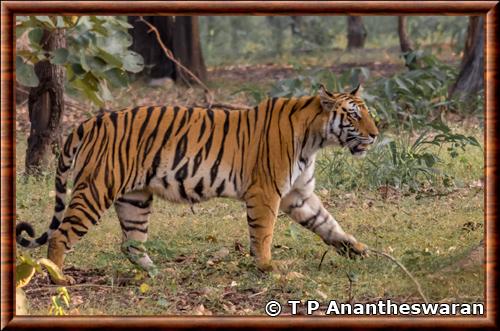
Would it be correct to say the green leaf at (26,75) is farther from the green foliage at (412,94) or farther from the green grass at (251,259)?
the green foliage at (412,94)

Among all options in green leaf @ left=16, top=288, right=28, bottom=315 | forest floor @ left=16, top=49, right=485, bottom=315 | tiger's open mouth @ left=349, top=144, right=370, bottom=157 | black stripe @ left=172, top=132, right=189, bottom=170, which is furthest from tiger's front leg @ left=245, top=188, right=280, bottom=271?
green leaf @ left=16, top=288, right=28, bottom=315

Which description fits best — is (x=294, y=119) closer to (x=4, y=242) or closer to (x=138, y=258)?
(x=138, y=258)

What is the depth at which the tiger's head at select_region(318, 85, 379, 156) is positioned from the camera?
7.89 meters

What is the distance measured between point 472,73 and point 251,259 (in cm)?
677

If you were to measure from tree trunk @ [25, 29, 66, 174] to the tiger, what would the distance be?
298cm

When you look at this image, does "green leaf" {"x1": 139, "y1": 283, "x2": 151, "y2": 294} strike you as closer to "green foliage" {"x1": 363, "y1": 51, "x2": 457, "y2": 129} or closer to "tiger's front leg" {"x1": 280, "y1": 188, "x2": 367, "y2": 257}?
"tiger's front leg" {"x1": 280, "y1": 188, "x2": 367, "y2": 257}

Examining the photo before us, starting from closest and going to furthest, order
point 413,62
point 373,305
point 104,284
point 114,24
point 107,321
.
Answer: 1. point 107,321
2. point 373,305
3. point 104,284
4. point 114,24
5. point 413,62

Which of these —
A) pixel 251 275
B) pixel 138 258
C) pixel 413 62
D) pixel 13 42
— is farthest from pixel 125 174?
pixel 413 62

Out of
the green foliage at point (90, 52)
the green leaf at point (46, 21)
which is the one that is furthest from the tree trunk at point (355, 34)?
the green leaf at point (46, 21)

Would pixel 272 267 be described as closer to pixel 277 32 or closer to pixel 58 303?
pixel 58 303

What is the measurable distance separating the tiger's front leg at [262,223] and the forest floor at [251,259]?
4.4 inches

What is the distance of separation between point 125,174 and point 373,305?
1910 mm

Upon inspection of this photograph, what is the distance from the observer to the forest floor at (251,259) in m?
7.10

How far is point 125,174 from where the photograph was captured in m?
7.72
